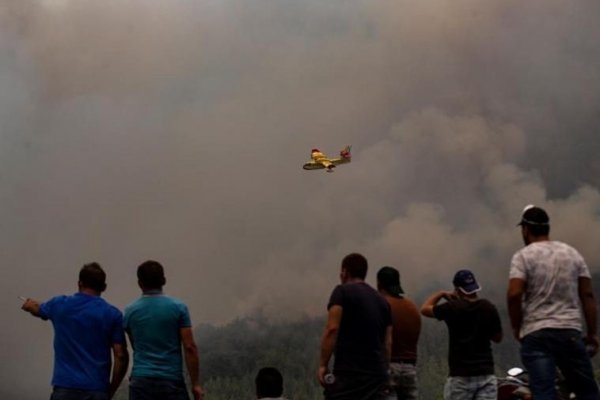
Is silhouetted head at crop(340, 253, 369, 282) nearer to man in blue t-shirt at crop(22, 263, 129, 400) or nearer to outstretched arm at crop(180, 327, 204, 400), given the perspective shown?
outstretched arm at crop(180, 327, 204, 400)

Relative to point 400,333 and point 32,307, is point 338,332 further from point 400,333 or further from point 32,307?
point 32,307

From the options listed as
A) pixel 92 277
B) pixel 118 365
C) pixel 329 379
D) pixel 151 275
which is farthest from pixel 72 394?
pixel 329 379

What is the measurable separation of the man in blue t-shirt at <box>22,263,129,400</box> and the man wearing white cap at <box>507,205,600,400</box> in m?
5.98

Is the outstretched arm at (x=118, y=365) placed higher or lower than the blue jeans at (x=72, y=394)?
higher

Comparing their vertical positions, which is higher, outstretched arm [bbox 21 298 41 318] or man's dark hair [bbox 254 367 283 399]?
outstretched arm [bbox 21 298 41 318]

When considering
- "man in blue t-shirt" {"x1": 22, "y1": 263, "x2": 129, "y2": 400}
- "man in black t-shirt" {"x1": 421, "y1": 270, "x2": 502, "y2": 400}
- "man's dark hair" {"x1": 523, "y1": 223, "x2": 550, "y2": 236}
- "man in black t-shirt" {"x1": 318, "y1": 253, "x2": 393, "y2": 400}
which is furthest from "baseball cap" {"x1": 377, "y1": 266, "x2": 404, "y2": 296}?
"man in blue t-shirt" {"x1": 22, "y1": 263, "x2": 129, "y2": 400}

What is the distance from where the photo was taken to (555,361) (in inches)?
559

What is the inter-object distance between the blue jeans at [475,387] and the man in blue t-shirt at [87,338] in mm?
5495

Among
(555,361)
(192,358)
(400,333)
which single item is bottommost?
(555,361)

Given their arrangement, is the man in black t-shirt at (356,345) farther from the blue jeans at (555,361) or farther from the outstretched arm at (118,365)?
the outstretched arm at (118,365)

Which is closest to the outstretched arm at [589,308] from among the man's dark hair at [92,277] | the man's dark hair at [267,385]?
the man's dark hair at [267,385]

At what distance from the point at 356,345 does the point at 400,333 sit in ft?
9.18

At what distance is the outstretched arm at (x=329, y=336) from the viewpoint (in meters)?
14.9

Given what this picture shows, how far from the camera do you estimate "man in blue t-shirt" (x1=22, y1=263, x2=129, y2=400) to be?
15547 millimetres
